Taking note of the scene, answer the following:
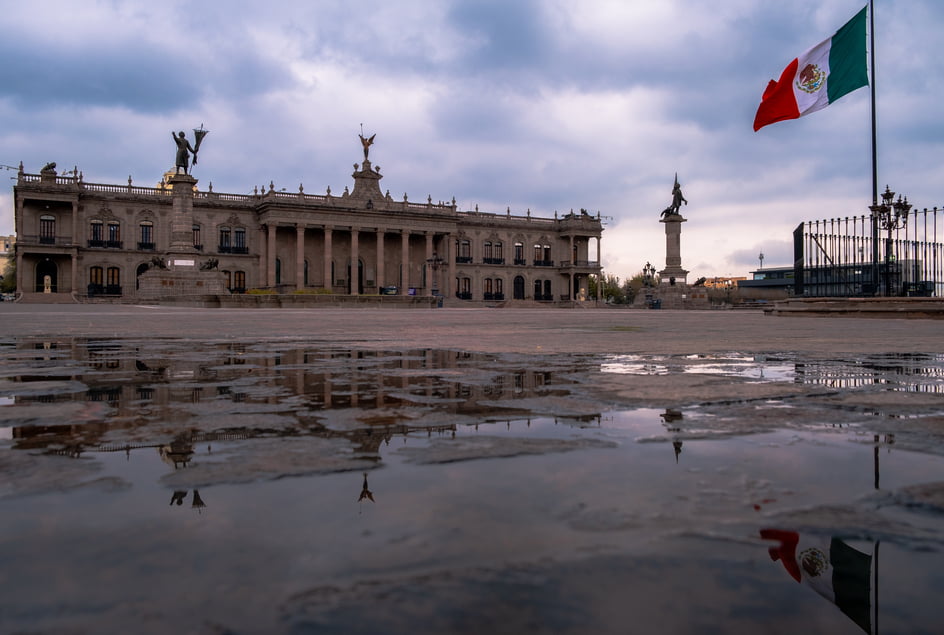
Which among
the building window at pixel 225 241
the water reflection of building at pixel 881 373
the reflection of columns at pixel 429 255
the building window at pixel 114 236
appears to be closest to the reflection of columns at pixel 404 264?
the reflection of columns at pixel 429 255

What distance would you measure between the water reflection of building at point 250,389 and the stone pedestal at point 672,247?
140ft

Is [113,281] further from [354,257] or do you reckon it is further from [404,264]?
[404,264]

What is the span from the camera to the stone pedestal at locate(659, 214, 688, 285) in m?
45.3

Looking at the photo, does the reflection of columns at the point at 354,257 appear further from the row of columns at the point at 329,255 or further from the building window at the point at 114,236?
the building window at the point at 114,236

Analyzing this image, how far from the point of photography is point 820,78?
17.1m

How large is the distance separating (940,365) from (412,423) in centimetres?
389

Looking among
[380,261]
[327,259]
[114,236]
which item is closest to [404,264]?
[380,261]

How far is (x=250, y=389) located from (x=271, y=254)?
2011 inches

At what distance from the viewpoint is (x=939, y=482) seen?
1.34 metres

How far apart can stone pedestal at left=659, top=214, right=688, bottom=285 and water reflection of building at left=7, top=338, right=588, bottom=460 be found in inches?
1681

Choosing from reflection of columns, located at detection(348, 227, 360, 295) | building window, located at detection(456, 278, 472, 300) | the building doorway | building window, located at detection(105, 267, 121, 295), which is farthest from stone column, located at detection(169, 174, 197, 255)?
building window, located at detection(456, 278, 472, 300)

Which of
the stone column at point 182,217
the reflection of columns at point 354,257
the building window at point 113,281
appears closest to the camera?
the stone column at point 182,217

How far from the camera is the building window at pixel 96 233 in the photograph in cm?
4791

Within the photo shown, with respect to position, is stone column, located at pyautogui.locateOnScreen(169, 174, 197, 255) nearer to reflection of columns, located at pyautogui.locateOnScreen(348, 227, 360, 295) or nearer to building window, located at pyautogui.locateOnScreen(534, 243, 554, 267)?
reflection of columns, located at pyautogui.locateOnScreen(348, 227, 360, 295)
